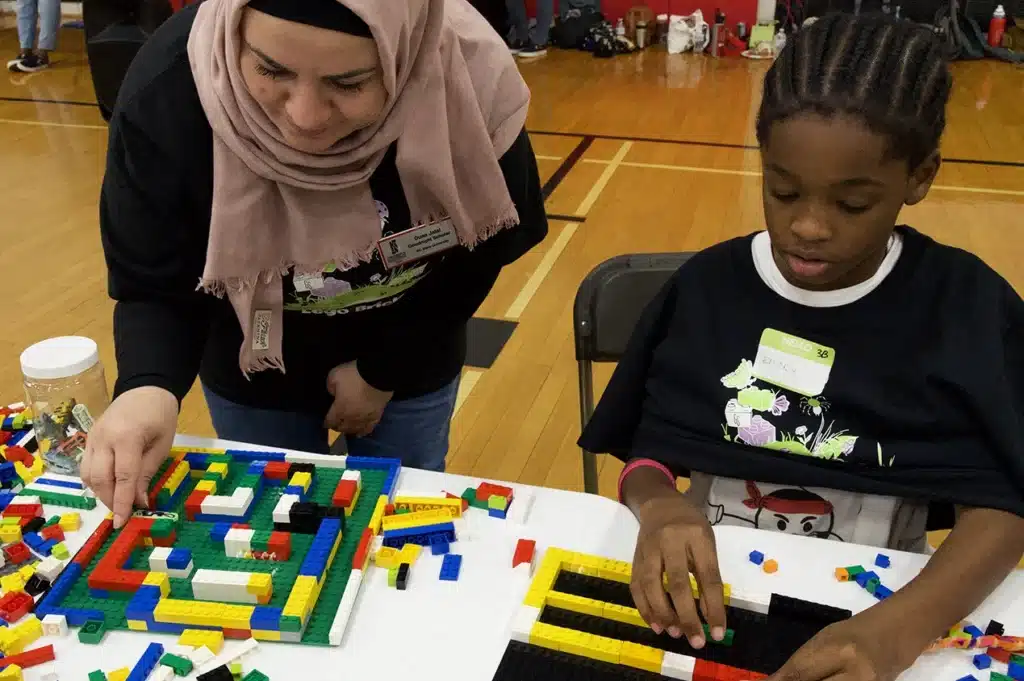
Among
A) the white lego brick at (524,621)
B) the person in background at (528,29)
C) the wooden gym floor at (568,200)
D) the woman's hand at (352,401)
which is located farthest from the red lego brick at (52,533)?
the person in background at (528,29)

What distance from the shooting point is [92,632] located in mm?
936

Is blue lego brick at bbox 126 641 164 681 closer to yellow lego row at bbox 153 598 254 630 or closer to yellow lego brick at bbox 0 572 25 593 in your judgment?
yellow lego row at bbox 153 598 254 630

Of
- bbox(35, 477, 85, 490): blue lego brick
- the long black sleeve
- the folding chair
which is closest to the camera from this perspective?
bbox(35, 477, 85, 490): blue lego brick

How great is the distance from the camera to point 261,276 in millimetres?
1241

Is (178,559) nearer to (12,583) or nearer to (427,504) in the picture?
(12,583)

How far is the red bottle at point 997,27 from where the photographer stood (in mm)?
6297

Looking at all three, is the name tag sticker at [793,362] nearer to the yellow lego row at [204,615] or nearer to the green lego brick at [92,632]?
the yellow lego row at [204,615]

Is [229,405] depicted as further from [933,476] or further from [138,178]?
[933,476]

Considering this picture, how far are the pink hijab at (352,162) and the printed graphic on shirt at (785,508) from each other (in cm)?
52

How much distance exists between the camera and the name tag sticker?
44.8 inches

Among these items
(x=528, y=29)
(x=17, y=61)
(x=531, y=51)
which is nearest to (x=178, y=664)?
(x=531, y=51)

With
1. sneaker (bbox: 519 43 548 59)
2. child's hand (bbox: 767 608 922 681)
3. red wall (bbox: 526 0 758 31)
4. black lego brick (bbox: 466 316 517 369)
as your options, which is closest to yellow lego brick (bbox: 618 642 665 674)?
child's hand (bbox: 767 608 922 681)

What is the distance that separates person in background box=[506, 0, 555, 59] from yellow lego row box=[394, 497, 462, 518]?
6.09m

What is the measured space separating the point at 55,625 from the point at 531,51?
6389mm
